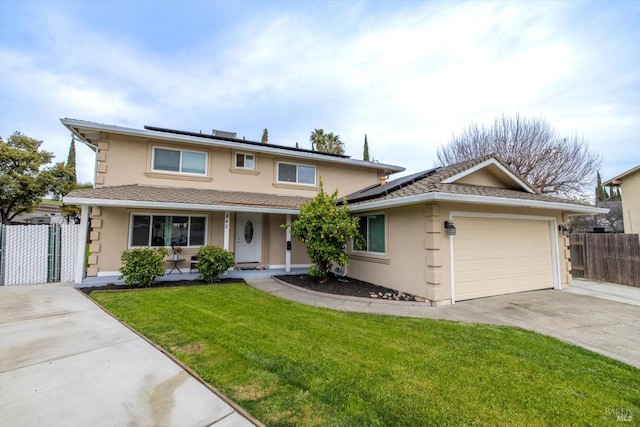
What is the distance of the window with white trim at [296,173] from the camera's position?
480 inches

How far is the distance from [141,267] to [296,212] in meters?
5.21

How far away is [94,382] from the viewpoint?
307 centimetres

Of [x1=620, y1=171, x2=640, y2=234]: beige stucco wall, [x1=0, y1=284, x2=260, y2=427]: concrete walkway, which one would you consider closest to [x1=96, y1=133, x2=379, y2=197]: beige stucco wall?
[x1=0, y1=284, x2=260, y2=427]: concrete walkway

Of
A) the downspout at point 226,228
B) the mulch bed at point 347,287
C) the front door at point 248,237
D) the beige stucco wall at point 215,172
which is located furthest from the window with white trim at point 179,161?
the mulch bed at point 347,287

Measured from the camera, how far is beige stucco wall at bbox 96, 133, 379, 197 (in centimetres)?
958

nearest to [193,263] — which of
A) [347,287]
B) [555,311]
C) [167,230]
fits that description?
A: [167,230]

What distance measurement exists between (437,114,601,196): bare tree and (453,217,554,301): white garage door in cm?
1192

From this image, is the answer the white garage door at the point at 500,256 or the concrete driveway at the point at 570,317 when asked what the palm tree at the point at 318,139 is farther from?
the concrete driveway at the point at 570,317

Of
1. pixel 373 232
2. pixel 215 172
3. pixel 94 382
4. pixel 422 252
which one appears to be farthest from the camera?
pixel 215 172

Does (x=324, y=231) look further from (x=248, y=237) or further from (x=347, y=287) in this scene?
(x=248, y=237)

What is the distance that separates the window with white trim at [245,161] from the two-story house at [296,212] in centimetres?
4

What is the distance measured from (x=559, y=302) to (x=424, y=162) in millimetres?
20305

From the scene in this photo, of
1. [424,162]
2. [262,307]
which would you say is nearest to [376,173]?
[262,307]

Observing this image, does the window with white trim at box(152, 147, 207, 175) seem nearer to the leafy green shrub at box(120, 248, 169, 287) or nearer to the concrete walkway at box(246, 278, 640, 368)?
the leafy green shrub at box(120, 248, 169, 287)
